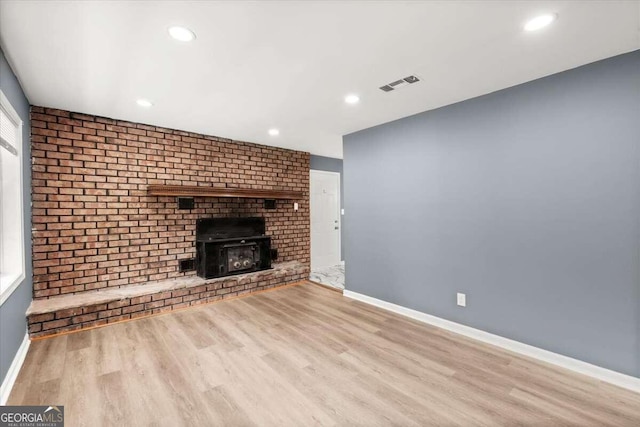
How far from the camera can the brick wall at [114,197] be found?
10.2ft

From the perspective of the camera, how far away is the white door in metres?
5.85

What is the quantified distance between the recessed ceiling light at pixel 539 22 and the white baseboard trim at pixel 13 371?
4.08m

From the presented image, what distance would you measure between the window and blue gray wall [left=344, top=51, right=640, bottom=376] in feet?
12.1

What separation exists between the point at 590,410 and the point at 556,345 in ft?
2.01

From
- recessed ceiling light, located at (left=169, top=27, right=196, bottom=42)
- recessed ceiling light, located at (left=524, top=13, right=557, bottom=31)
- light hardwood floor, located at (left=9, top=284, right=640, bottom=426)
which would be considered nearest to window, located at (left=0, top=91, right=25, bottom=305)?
light hardwood floor, located at (left=9, top=284, right=640, bottom=426)

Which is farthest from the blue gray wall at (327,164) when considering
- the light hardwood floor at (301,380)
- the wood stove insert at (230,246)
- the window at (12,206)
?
the window at (12,206)

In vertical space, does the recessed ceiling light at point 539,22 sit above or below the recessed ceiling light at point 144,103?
below

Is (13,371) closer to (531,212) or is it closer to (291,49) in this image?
(291,49)

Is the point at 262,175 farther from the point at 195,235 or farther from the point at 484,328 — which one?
the point at 484,328

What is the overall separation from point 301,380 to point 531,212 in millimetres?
2380

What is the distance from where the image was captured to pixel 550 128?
241cm

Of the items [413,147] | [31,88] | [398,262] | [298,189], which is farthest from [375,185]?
[31,88]

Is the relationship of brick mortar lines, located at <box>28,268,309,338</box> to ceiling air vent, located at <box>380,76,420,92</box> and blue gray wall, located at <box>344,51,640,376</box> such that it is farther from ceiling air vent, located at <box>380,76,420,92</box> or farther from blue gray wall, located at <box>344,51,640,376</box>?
ceiling air vent, located at <box>380,76,420,92</box>

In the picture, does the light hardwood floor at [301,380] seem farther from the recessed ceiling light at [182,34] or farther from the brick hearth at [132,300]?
the recessed ceiling light at [182,34]
